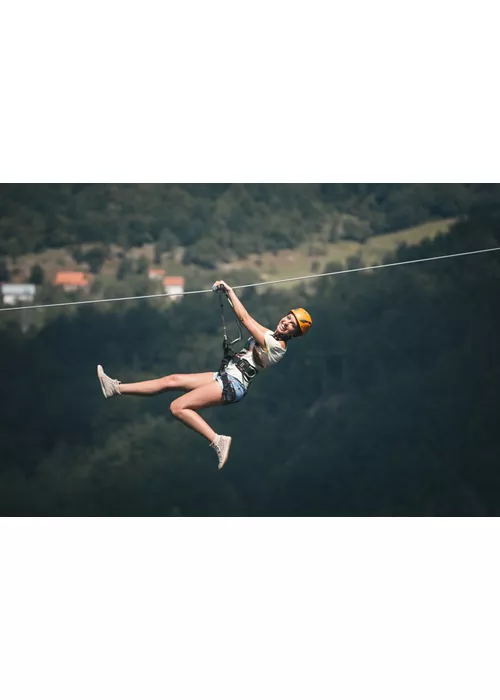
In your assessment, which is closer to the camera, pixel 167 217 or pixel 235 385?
pixel 235 385

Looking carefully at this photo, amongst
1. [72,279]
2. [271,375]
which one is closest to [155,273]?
[72,279]

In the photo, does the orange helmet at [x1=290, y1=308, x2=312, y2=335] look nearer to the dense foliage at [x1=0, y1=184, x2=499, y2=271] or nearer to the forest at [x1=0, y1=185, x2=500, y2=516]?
the forest at [x1=0, y1=185, x2=500, y2=516]

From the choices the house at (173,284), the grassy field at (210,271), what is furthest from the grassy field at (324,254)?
the house at (173,284)

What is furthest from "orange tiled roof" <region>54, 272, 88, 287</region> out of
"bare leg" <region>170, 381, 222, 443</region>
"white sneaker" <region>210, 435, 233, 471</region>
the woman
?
"white sneaker" <region>210, 435, 233, 471</region>

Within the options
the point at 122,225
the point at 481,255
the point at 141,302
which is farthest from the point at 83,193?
the point at 481,255

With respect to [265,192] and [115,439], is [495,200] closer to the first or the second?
[265,192]

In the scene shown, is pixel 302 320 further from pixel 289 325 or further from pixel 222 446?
pixel 222 446
